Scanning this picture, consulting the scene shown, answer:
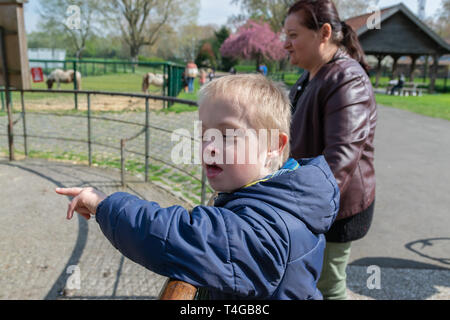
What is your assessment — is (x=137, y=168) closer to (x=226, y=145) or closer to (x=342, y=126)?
(x=342, y=126)

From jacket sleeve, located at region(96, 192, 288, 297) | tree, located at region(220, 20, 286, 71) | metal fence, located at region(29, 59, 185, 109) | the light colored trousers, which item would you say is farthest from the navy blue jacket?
tree, located at region(220, 20, 286, 71)

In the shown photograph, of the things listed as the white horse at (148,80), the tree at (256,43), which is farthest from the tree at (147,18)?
the white horse at (148,80)

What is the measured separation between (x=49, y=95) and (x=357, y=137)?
17.5 metres

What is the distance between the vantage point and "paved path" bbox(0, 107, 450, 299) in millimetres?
3039

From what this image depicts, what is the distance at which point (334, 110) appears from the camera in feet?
5.90

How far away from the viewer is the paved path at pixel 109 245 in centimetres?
304

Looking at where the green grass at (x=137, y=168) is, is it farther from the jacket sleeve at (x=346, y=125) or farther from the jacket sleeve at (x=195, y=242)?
the jacket sleeve at (x=195, y=242)

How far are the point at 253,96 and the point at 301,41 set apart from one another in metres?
1.03

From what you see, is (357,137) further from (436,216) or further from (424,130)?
(424,130)

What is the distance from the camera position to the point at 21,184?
510 centimetres

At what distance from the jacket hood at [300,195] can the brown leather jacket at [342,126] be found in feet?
1.77

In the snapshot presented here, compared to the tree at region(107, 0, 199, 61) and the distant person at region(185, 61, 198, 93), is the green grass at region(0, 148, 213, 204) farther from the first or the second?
the tree at region(107, 0, 199, 61)

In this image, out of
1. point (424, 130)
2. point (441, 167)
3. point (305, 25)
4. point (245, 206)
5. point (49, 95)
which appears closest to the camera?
point (245, 206)
